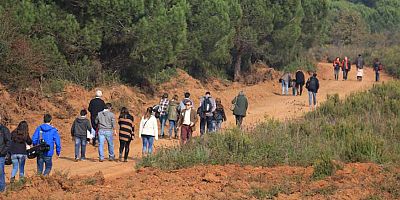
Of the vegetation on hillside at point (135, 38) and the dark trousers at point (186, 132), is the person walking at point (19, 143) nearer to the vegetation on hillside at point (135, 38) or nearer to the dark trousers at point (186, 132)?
the dark trousers at point (186, 132)

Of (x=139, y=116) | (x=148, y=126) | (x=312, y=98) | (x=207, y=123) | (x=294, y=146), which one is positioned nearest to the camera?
(x=294, y=146)

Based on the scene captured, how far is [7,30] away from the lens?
20.6 m

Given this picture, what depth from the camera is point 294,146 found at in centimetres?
1452

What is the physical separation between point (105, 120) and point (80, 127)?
694 millimetres

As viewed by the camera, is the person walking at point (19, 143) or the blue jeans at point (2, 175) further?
the person walking at point (19, 143)

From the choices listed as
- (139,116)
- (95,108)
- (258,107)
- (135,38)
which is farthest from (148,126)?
(258,107)

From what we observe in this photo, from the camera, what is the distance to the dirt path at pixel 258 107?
16.0m

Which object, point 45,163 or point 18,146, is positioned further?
point 45,163

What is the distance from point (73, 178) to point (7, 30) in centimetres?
928

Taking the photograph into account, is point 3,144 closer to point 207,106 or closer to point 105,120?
point 105,120

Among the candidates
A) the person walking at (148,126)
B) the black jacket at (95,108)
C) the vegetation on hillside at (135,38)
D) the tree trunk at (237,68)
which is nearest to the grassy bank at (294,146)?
the person walking at (148,126)

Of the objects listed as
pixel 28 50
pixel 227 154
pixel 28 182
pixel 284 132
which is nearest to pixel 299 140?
pixel 284 132

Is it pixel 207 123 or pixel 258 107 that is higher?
pixel 258 107

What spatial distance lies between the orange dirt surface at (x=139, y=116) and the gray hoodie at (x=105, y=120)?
3.24 feet
